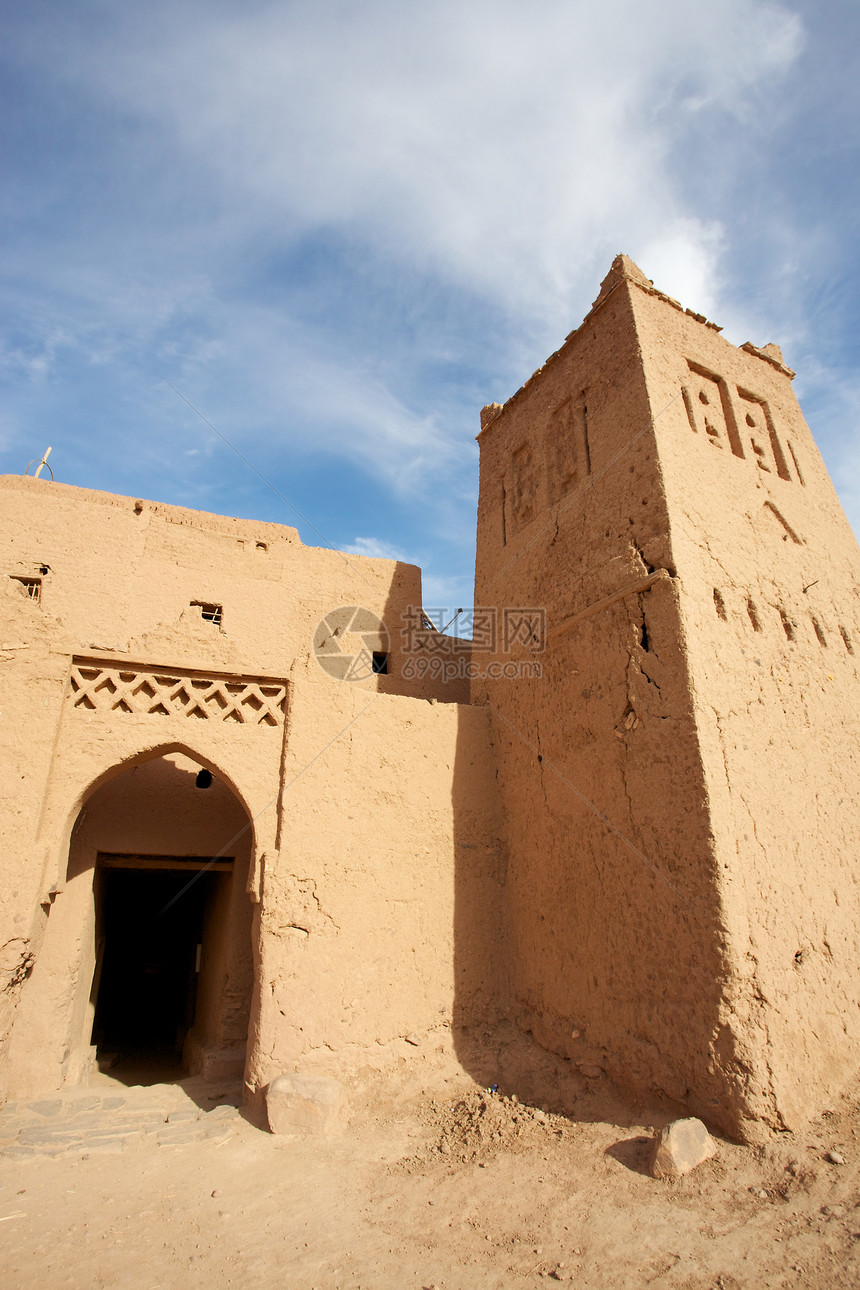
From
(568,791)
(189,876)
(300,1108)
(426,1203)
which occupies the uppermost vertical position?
(568,791)

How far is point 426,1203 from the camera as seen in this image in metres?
3.88

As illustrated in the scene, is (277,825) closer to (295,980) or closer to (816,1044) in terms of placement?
(295,980)

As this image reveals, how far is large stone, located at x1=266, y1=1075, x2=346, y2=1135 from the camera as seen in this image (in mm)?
4629

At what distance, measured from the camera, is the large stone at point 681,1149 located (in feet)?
12.5

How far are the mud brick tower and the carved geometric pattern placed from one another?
2.52 metres

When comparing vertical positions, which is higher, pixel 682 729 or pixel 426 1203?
pixel 682 729

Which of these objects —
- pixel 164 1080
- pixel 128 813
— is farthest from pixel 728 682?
pixel 164 1080

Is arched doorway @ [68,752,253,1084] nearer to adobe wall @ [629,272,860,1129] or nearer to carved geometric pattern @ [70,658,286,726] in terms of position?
carved geometric pattern @ [70,658,286,726]

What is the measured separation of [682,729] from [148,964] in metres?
11.6

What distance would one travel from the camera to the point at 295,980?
5121 mm

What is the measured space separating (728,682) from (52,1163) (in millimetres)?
5560

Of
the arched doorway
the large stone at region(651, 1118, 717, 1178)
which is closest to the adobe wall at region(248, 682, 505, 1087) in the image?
the arched doorway

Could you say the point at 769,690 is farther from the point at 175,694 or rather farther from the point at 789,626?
the point at 175,694

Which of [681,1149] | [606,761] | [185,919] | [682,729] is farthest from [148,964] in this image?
[682,729]
